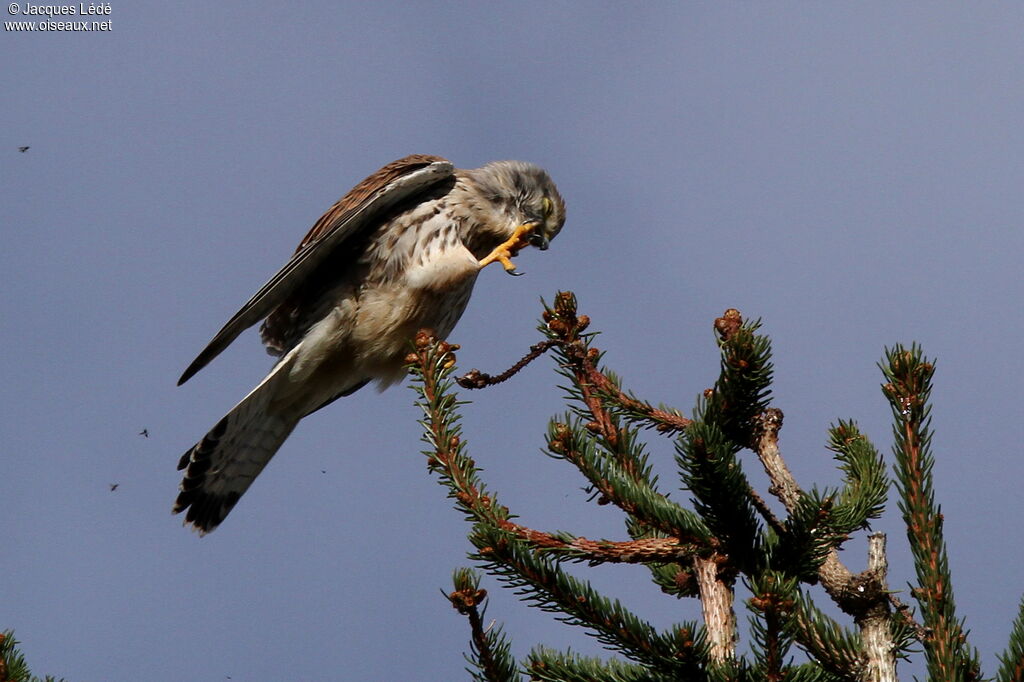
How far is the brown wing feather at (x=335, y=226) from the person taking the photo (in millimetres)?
4414

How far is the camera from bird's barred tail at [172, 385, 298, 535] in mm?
4738

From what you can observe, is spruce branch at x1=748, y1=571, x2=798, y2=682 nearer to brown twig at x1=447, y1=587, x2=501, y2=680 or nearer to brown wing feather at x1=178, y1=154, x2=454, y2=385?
brown twig at x1=447, y1=587, x2=501, y2=680

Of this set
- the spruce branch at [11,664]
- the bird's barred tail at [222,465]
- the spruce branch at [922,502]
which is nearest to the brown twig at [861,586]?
the spruce branch at [922,502]

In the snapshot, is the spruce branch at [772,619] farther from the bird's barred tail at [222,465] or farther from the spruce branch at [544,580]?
the bird's barred tail at [222,465]

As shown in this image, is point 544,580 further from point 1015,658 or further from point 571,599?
point 1015,658

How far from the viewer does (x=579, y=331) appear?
2484 mm

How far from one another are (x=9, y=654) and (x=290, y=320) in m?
2.93

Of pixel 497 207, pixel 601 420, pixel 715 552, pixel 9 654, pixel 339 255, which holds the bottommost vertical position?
pixel 9 654

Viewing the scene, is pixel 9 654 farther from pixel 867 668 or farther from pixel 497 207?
pixel 497 207

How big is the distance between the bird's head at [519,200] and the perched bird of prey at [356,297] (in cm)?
2

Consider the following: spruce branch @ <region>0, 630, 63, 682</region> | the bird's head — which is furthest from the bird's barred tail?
spruce branch @ <region>0, 630, 63, 682</region>

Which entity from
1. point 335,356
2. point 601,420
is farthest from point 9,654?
point 335,356

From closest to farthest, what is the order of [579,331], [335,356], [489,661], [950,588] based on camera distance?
1. [950,588]
2. [489,661]
3. [579,331]
4. [335,356]

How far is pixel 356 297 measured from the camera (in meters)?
4.78
